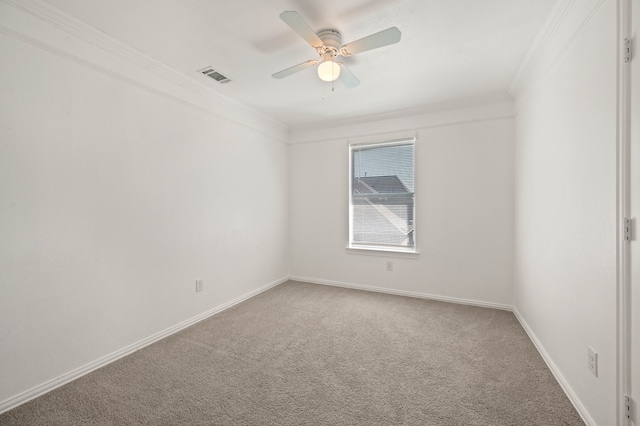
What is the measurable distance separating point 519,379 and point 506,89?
9.42 feet

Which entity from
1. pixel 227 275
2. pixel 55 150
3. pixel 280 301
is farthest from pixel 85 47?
pixel 280 301

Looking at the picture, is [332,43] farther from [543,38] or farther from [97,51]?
[97,51]

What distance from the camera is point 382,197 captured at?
3.97 metres

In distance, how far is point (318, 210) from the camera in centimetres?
432

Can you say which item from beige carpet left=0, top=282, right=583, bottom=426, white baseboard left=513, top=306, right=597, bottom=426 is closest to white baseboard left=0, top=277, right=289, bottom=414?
beige carpet left=0, top=282, right=583, bottom=426

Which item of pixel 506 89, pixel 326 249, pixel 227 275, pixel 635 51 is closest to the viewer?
pixel 635 51

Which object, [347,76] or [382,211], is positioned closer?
[347,76]

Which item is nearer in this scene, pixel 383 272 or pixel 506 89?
pixel 506 89

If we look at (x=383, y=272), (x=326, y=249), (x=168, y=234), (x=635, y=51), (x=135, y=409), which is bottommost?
(x=135, y=409)

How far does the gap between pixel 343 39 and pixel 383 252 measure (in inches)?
106

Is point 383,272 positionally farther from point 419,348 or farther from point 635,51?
point 635,51

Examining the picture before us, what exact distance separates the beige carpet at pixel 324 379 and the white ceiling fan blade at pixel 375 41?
2305mm

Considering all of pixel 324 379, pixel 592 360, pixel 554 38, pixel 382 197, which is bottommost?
pixel 324 379

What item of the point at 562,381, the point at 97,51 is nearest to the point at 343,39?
the point at 97,51
